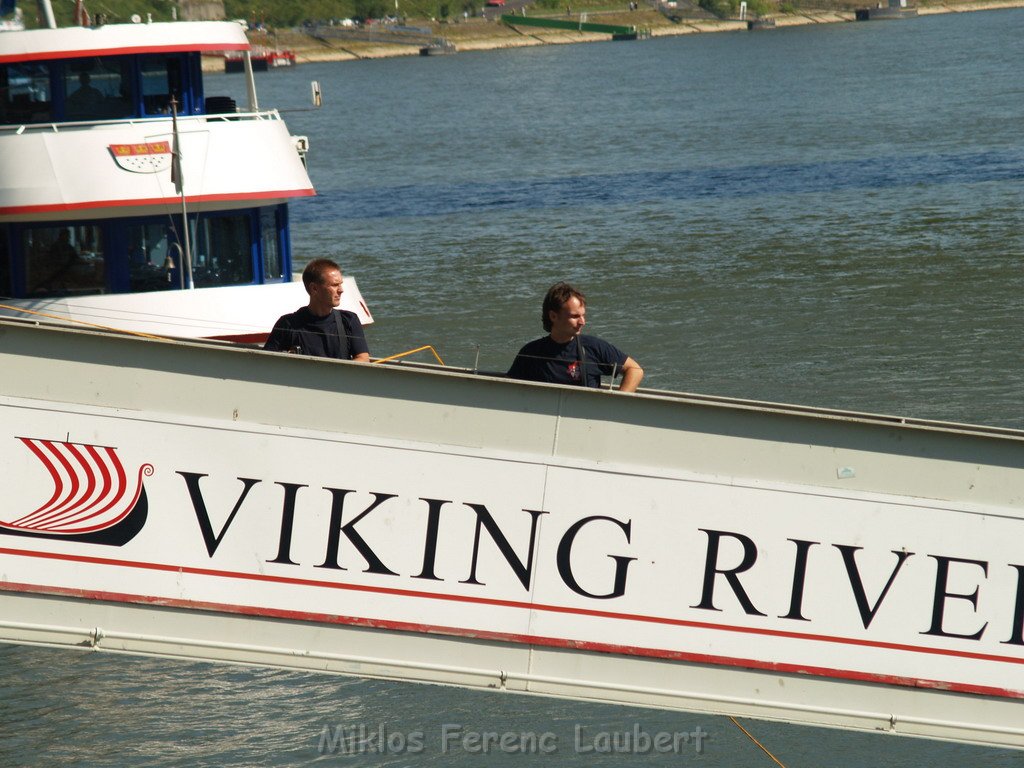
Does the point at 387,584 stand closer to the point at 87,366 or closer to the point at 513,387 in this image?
the point at 513,387

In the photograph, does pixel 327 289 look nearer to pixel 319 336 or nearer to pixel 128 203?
pixel 319 336

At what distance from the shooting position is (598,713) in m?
9.54

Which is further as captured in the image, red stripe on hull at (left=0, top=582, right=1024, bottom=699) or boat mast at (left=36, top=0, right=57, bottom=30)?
boat mast at (left=36, top=0, right=57, bottom=30)

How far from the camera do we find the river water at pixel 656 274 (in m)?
9.40

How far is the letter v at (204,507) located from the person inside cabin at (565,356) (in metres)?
1.33

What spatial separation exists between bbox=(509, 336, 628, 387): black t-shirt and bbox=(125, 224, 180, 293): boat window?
11623mm

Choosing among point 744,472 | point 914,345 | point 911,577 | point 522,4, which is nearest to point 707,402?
point 744,472

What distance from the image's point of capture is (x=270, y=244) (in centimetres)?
1842

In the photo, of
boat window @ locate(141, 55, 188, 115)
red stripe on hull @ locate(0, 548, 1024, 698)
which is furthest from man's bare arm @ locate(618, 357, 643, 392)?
boat window @ locate(141, 55, 188, 115)

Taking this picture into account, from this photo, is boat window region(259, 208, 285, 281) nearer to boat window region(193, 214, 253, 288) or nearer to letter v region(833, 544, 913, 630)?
boat window region(193, 214, 253, 288)

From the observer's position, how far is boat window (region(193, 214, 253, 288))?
58.5 ft

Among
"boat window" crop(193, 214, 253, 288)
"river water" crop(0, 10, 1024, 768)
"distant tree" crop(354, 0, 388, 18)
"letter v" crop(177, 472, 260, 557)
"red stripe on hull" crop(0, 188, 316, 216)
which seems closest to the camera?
"letter v" crop(177, 472, 260, 557)

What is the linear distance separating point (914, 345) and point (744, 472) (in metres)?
14.0

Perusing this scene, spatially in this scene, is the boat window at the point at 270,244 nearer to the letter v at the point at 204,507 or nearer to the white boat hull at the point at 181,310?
the white boat hull at the point at 181,310
